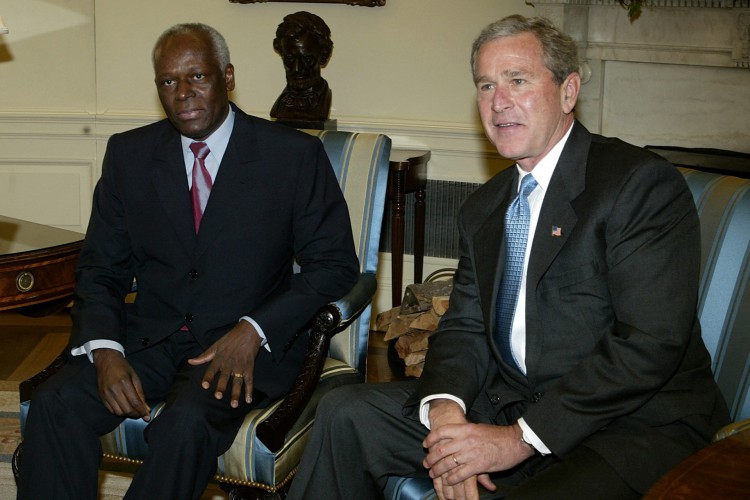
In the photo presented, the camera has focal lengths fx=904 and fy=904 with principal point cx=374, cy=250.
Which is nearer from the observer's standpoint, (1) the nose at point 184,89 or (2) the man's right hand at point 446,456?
(2) the man's right hand at point 446,456

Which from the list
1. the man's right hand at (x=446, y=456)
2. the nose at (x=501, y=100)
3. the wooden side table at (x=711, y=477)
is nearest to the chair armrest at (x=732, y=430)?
the wooden side table at (x=711, y=477)

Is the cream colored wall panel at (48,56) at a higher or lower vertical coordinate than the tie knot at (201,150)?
higher

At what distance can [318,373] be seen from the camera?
7.60ft

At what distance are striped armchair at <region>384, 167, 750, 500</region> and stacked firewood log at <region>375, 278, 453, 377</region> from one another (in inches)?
53.6

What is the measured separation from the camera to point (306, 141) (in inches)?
98.6

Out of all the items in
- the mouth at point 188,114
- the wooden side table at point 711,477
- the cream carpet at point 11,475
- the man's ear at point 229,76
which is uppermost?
the man's ear at point 229,76

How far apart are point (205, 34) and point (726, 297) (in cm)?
146

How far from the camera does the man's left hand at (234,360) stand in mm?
2178

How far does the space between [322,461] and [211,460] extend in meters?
0.32

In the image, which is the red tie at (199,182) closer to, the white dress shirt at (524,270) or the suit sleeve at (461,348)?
the suit sleeve at (461,348)

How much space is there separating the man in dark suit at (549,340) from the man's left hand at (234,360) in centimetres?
29

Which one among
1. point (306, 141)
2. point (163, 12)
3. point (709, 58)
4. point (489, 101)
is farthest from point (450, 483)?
point (163, 12)

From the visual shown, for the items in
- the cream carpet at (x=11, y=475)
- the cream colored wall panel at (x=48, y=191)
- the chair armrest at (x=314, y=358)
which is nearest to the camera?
the chair armrest at (x=314, y=358)

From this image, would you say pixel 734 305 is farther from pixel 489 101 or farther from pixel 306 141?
pixel 306 141
